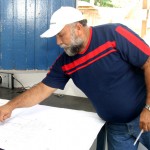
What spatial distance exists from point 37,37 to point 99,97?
774 millimetres

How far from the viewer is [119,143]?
4.18ft

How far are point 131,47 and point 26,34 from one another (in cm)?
92

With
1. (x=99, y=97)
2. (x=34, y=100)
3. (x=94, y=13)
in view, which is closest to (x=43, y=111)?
(x=34, y=100)

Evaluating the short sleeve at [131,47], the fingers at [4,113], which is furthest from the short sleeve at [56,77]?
the short sleeve at [131,47]

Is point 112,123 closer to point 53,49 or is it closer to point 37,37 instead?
point 53,49

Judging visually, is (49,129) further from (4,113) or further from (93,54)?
(93,54)

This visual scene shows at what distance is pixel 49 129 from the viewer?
3.88 feet

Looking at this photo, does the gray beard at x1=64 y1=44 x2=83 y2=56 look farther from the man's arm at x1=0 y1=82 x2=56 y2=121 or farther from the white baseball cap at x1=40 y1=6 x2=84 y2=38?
the man's arm at x1=0 y1=82 x2=56 y2=121

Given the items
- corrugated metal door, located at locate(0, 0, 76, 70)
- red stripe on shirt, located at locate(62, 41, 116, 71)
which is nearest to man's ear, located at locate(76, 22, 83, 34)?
red stripe on shirt, located at locate(62, 41, 116, 71)

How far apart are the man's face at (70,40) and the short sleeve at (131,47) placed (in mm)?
184

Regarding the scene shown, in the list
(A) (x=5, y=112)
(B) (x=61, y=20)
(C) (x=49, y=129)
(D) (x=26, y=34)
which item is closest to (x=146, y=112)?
Result: (C) (x=49, y=129)

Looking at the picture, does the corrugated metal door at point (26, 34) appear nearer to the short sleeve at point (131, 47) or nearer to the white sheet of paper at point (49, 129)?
the white sheet of paper at point (49, 129)

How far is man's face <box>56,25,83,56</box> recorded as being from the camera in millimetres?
1133

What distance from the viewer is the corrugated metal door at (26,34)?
1.70m
